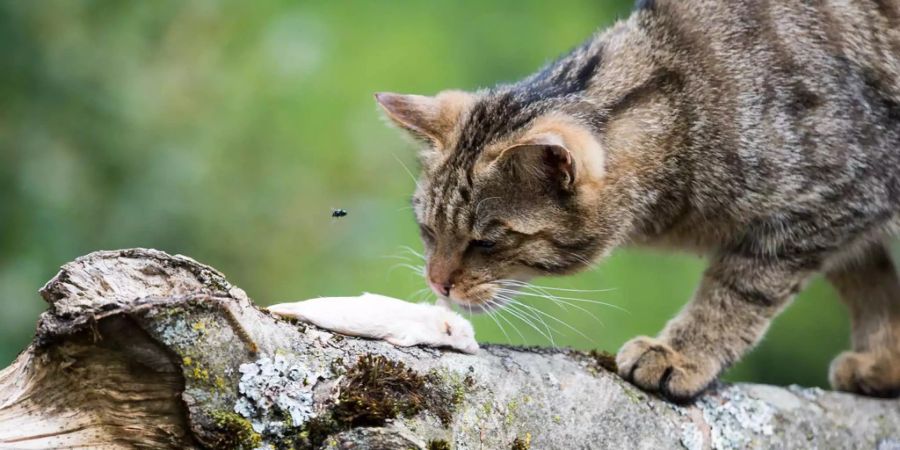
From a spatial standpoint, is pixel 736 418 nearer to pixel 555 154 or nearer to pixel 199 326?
pixel 555 154

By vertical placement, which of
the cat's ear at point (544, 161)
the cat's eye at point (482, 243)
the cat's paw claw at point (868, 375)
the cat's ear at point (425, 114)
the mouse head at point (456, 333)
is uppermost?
the cat's ear at point (425, 114)

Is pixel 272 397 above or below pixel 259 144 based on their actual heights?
below

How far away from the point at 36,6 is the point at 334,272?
1538 mm

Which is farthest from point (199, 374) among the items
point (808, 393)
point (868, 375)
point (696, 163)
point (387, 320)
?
point (868, 375)

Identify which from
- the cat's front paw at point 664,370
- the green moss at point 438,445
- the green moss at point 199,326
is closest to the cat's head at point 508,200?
the cat's front paw at point 664,370

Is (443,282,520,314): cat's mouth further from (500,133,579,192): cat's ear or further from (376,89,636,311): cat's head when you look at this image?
(500,133,579,192): cat's ear

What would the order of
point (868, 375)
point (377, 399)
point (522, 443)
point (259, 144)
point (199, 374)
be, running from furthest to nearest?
point (259, 144), point (868, 375), point (522, 443), point (377, 399), point (199, 374)

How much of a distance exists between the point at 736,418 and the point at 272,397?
1250 millimetres

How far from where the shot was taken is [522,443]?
176 cm

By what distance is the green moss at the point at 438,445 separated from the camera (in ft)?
5.18

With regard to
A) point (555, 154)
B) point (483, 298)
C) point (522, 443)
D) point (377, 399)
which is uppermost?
point (555, 154)

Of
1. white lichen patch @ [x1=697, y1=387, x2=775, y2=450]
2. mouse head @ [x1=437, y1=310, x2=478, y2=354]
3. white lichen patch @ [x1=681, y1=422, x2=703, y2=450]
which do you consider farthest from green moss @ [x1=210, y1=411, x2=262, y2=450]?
white lichen patch @ [x1=697, y1=387, x2=775, y2=450]

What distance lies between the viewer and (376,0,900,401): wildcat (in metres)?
2.47

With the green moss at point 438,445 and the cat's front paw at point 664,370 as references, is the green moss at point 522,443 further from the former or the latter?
the cat's front paw at point 664,370
